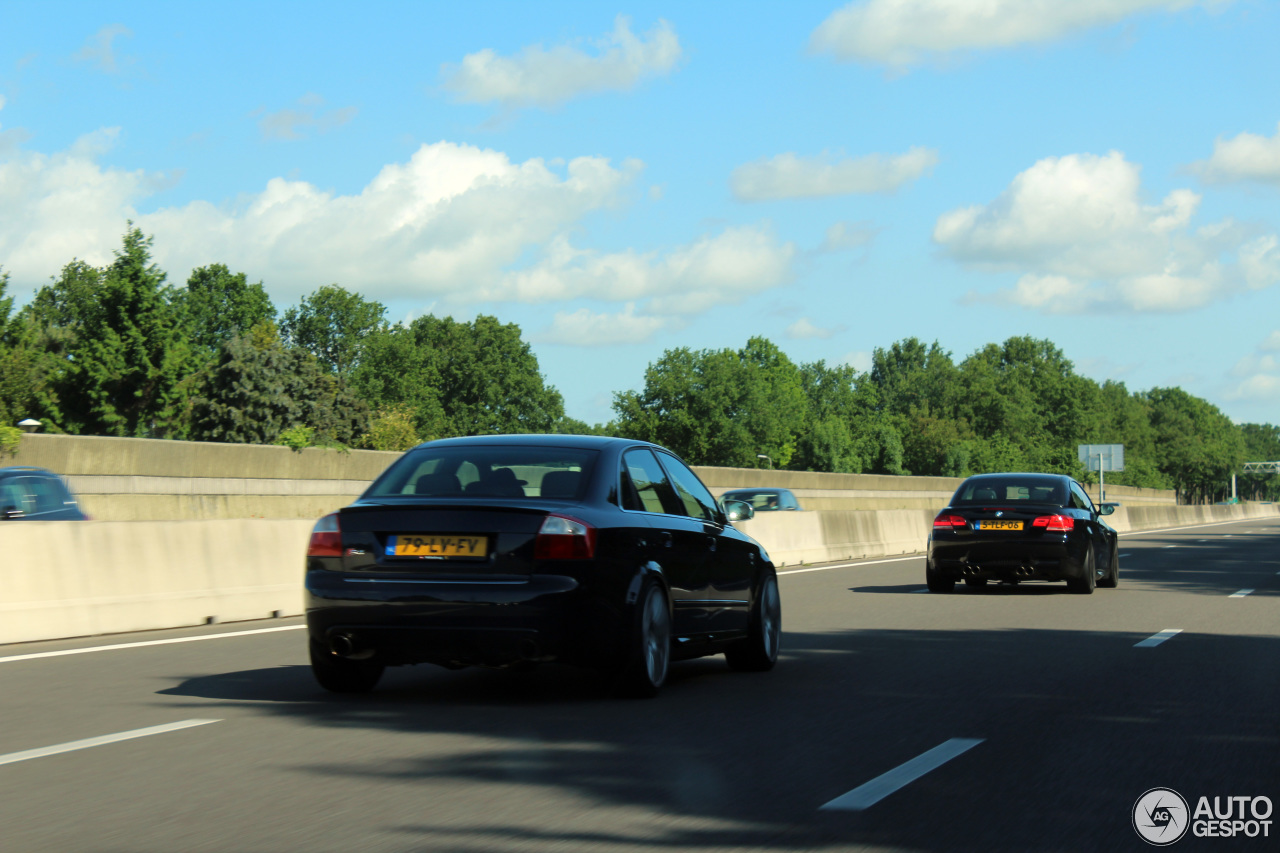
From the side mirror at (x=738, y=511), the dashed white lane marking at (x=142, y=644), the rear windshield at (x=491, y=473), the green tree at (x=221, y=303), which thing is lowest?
the dashed white lane marking at (x=142, y=644)

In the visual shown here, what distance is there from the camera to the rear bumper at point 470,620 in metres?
7.97

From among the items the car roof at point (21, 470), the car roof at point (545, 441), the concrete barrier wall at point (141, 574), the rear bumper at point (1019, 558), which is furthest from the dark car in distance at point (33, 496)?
the rear bumper at point (1019, 558)

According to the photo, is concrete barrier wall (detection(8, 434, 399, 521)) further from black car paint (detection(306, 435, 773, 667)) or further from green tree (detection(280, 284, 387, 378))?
green tree (detection(280, 284, 387, 378))

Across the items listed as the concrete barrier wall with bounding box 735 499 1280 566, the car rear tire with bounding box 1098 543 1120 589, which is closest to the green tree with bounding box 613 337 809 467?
the concrete barrier wall with bounding box 735 499 1280 566

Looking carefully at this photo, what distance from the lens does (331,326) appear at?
124 metres

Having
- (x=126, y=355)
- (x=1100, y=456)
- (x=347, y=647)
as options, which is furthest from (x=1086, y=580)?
(x=126, y=355)

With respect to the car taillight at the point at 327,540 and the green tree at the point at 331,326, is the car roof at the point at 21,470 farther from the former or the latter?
the green tree at the point at 331,326

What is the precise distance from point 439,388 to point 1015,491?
111m

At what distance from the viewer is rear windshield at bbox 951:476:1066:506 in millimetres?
18969

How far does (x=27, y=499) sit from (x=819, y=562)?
14.4 metres

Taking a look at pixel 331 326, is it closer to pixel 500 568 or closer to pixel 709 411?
pixel 709 411

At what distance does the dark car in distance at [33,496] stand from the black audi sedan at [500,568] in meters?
9.44

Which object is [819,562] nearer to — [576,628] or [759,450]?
[576,628]

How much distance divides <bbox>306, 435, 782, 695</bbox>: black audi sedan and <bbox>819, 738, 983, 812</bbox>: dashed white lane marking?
193cm
